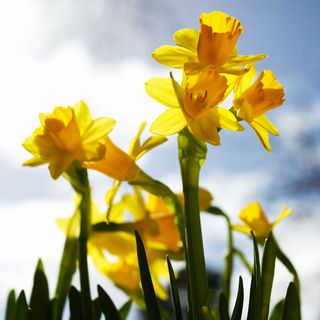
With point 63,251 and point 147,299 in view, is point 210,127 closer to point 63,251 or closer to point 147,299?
point 147,299

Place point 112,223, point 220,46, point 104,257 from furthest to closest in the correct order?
point 104,257
point 112,223
point 220,46

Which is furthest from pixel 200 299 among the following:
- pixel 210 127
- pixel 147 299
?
pixel 210 127

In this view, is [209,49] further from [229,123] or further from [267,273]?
[267,273]

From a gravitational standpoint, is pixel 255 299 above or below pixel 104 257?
below

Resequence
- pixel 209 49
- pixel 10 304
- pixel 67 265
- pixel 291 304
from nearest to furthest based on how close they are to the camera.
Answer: pixel 209 49
pixel 291 304
pixel 67 265
pixel 10 304

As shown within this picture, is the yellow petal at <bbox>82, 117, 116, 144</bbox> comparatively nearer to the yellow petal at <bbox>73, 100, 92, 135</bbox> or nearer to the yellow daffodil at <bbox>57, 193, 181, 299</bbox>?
the yellow petal at <bbox>73, 100, 92, 135</bbox>

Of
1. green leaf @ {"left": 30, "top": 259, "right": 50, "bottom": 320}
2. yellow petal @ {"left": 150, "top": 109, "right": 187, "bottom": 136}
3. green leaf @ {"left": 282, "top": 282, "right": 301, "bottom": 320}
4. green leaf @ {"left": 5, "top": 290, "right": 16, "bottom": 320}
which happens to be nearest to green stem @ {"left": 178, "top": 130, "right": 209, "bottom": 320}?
yellow petal @ {"left": 150, "top": 109, "right": 187, "bottom": 136}

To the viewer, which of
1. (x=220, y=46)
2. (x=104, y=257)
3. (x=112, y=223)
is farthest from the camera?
(x=104, y=257)

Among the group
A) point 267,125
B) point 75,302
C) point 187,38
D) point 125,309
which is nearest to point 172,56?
point 187,38
